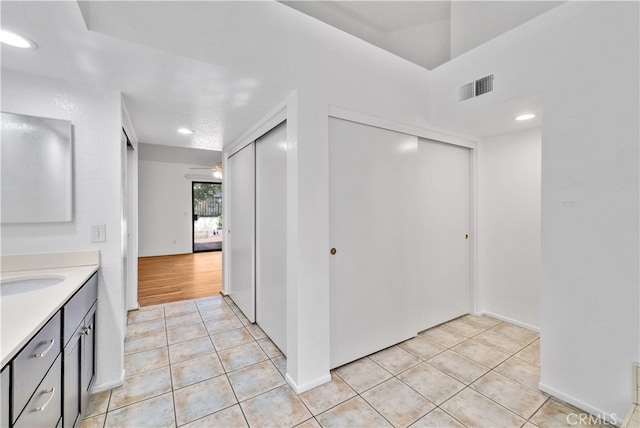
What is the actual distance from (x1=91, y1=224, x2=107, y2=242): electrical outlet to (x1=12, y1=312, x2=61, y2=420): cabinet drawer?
0.80m

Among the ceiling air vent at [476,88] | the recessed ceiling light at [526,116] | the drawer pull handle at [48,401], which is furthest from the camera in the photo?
the recessed ceiling light at [526,116]

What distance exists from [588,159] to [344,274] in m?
1.78

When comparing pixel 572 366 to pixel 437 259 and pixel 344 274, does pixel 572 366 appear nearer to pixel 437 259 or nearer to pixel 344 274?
pixel 437 259

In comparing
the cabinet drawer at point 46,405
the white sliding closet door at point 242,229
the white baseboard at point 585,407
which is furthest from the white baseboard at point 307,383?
the white baseboard at point 585,407

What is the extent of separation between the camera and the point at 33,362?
0.99 m

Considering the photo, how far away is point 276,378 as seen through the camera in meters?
2.07

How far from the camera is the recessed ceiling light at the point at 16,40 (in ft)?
4.54

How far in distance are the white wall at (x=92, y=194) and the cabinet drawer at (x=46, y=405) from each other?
0.76 metres

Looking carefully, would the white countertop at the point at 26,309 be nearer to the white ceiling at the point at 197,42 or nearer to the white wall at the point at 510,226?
the white ceiling at the point at 197,42

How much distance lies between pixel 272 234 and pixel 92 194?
1.35 meters

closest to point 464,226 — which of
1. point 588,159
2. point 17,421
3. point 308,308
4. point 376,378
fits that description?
point 588,159

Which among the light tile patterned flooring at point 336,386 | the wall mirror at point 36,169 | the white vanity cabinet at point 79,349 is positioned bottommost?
the light tile patterned flooring at point 336,386

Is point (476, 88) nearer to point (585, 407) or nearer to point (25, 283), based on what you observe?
point (585, 407)

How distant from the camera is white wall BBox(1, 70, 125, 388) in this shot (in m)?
1.73
